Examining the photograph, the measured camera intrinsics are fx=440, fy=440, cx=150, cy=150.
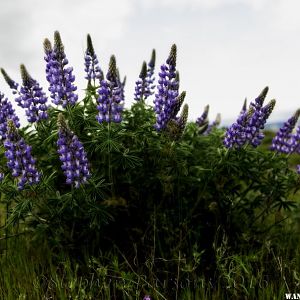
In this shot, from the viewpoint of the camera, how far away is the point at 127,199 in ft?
16.9

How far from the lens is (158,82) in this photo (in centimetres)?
467

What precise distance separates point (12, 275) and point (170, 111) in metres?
2.32

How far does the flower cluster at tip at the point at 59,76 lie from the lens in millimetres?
4391

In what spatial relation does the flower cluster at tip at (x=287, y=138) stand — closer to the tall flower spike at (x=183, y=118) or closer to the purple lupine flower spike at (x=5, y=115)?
the tall flower spike at (x=183, y=118)

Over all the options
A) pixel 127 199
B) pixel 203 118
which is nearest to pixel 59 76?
pixel 127 199

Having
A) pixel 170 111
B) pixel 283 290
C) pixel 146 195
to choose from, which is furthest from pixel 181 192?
pixel 283 290

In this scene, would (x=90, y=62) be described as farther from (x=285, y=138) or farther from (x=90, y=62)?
(x=285, y=138)

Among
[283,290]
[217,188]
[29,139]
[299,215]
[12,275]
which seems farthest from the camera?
[299,215]

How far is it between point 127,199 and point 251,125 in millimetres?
1662

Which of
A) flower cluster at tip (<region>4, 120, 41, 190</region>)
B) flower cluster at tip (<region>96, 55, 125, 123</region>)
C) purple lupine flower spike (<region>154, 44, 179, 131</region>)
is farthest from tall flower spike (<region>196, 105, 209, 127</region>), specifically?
flower cluster at tip (<region>4, 120, 41, 190</region>)

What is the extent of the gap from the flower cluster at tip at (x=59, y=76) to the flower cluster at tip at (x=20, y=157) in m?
0.66

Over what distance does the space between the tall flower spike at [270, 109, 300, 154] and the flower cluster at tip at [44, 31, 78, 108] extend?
259 cm

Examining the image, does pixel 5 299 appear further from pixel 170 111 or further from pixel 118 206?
pixel 170 111

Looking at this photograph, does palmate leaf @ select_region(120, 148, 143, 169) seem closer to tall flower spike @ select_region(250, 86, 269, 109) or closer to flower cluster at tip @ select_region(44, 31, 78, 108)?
flower cluster at tip @ select_region(44, 31, 78, 108)
